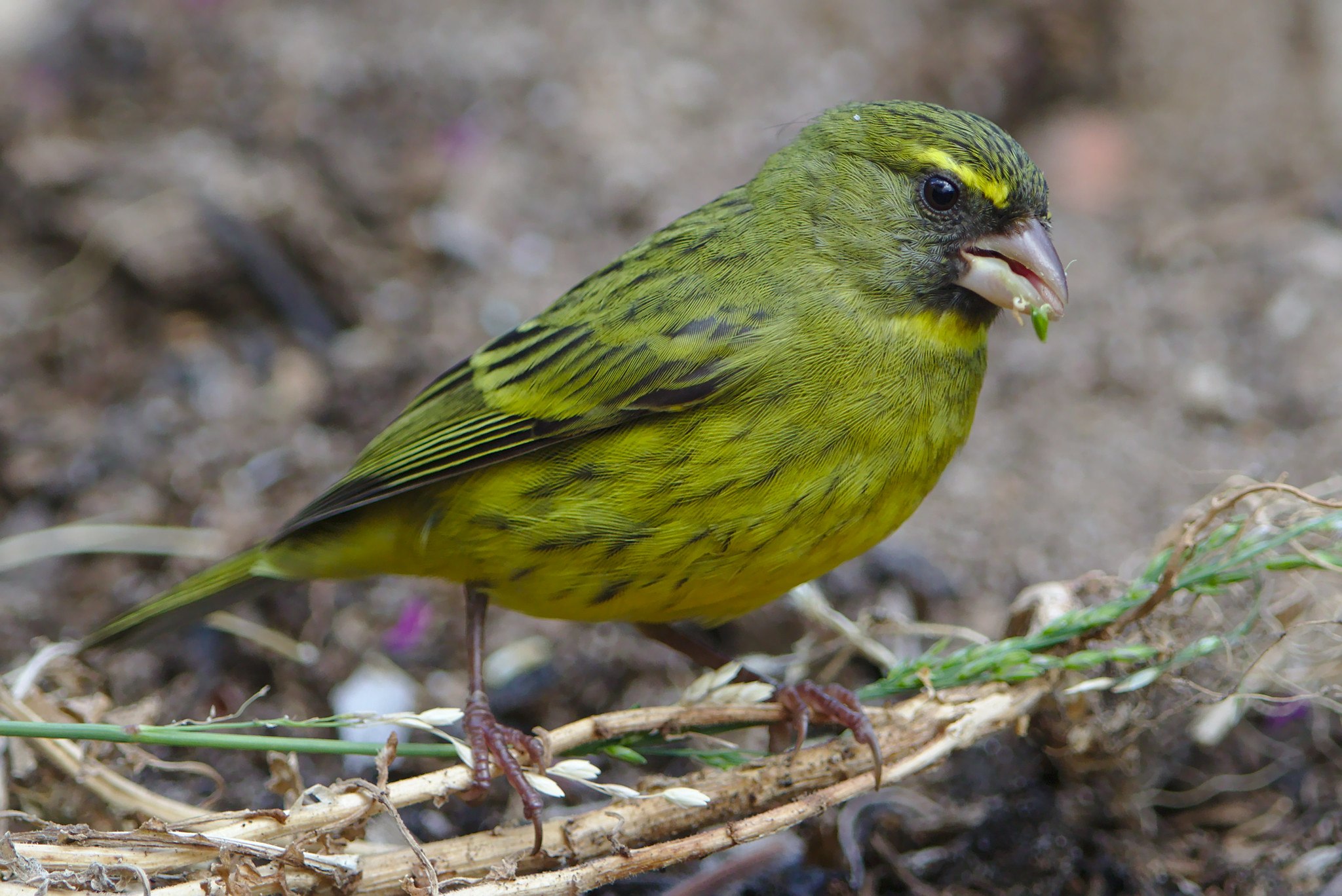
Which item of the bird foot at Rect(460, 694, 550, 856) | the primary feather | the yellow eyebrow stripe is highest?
the yellow eyebrow stripe

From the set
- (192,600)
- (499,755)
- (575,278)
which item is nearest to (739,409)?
(499,755)

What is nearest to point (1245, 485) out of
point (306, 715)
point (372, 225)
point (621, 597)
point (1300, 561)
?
point (1300, 561)

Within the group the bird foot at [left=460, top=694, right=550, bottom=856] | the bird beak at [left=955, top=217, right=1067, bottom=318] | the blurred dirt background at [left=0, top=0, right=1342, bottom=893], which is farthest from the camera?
the blurred dirt background at [left=0, top=0, right=1342, bottom=893]

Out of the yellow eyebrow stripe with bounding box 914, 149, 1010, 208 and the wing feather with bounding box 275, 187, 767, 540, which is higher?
the yellow eyebrow stripe with bounding box 914, 149, 1010, 208

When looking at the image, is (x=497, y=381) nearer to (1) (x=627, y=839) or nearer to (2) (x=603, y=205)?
(1) (x=627, y=839)

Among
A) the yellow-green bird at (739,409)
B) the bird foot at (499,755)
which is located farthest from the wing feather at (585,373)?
the bird foot at (499,755)

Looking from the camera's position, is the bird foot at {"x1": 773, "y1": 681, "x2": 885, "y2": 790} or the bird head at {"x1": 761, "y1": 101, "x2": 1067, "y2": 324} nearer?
the bird foot at {"x1": 773, "y1": 681, "x2": 885, "y2": 790}

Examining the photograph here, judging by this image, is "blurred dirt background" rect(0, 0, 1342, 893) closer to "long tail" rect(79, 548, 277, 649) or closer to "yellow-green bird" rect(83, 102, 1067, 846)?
"long tail" rect(79, 548, 277, 649)

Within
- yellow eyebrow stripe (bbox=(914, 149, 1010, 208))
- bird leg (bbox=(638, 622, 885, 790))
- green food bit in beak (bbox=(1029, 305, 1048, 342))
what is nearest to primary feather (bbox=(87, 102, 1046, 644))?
yellow eyebrow stripe (bbox=(914, 149, 1010, 208))
